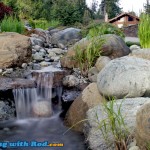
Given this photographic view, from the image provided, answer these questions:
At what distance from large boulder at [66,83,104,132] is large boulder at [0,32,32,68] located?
Answer: 9.20 feet

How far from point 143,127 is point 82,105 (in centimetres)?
256

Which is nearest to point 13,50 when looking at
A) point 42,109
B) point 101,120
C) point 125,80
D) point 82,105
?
point 42,109

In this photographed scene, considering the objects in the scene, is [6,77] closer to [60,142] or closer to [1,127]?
[1,127]

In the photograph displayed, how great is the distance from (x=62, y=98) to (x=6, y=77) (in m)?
1.61

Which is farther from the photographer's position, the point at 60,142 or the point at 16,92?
the point at 16,92

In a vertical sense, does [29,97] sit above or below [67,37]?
below

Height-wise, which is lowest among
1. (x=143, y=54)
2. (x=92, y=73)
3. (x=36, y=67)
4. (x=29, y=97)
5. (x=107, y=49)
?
(x=29, y=97)

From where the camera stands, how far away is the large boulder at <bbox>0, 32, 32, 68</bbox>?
318 inches

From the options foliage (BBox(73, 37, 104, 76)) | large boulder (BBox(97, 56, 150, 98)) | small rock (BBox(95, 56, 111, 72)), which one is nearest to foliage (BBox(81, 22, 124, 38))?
foliage (BBox(73, 37, 104, 76))

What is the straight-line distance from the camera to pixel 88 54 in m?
7.86

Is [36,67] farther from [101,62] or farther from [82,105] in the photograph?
[82,105]

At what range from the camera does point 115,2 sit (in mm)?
61969

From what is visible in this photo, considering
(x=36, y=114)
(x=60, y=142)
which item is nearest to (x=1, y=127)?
(x=36, y=114)

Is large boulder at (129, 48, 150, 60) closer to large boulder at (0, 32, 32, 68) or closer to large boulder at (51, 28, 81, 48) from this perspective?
large boulder at (0, 32, 32, 68)
